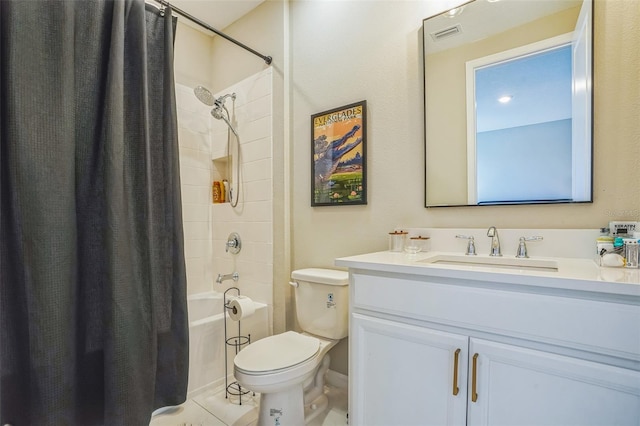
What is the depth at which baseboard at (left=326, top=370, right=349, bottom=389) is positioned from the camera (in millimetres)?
1891

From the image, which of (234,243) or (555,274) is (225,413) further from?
(555,274)

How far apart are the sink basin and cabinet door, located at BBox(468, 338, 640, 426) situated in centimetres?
40

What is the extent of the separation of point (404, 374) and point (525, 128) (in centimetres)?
117

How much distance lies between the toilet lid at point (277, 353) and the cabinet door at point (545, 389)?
0.78 m

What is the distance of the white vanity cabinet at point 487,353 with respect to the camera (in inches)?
32.8

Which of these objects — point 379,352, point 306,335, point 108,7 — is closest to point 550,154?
point 379,352

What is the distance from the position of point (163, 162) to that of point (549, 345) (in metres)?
1.46

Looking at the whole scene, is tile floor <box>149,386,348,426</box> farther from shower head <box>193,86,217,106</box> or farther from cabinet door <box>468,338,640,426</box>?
shower head <box>193,86,217,106</box>

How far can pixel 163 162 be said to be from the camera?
122 cm

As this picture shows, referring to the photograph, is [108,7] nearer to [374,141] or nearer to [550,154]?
[374,141]

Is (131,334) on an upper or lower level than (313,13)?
lower

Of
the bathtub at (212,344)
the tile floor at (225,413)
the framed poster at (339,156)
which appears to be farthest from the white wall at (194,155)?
the framed poster at (339,156)

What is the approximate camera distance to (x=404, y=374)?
1.16 meters

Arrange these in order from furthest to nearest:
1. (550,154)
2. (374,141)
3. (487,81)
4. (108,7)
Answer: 1. (374,141)
2. (487,81)
3. (550,154)
4. (108,7)
